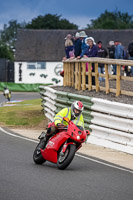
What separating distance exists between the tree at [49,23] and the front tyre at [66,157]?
9953 centimetres

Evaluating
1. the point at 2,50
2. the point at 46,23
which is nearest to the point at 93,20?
the point at 46,23

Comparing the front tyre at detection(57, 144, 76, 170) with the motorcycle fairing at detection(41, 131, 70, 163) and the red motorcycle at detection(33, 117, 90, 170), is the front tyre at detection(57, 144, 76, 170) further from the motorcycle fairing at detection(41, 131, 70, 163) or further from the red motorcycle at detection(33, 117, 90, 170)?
the motorcycle fairing at detection(41, 131, 70, 163)

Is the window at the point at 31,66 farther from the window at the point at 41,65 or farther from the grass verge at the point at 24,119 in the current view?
the grass verge at the point at 24,119

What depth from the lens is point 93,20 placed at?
5261 inches

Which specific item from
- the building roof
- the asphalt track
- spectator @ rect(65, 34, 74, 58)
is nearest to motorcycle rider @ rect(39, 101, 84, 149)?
the asphalt track

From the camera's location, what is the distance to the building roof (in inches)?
3098

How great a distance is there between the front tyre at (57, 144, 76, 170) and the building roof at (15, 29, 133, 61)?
67776mm

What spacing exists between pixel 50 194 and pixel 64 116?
3.07m

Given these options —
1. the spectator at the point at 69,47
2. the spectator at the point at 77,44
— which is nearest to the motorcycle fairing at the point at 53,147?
the spectator at the point at 77,44

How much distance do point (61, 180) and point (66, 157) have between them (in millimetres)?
1184

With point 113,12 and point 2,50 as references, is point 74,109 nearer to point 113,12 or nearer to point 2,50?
point 2,50

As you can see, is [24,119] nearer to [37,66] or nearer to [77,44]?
[77,44]

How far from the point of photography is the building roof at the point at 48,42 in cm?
7869

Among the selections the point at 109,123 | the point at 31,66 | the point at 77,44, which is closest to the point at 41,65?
the point at 31,66
